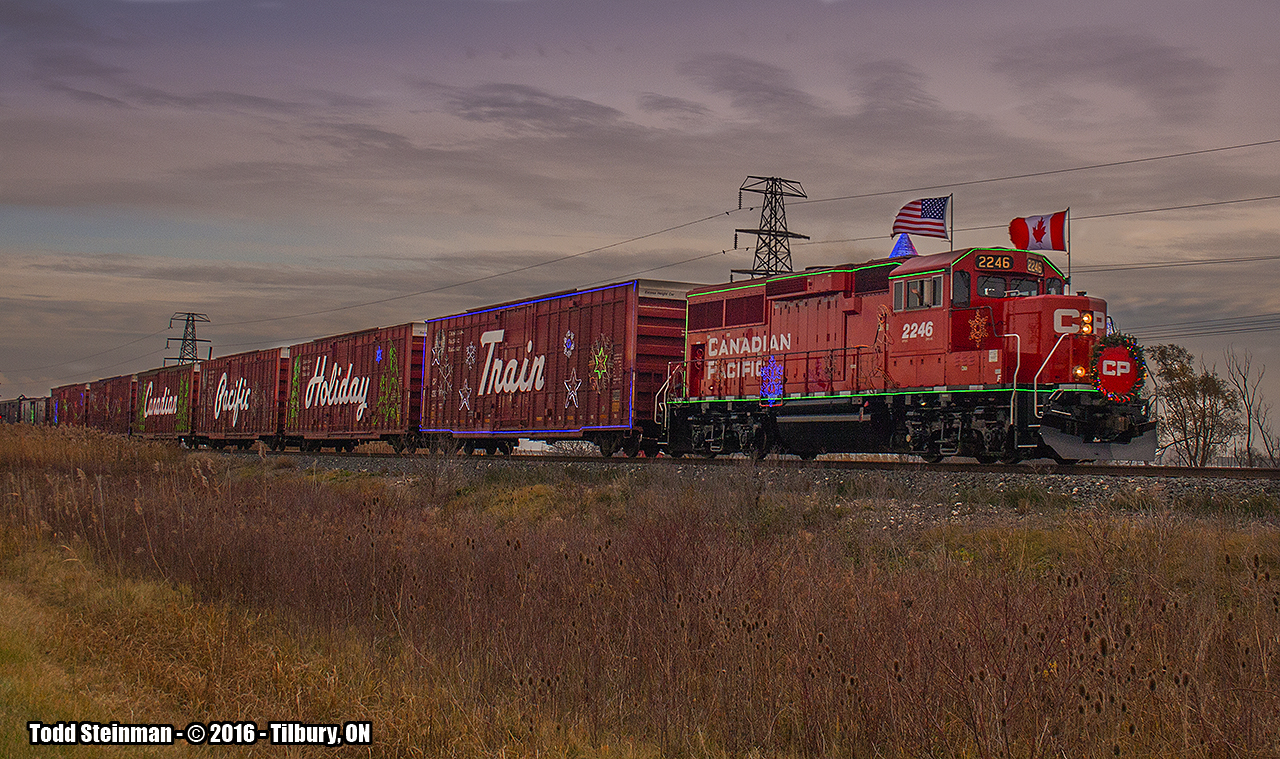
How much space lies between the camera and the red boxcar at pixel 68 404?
2406 inches

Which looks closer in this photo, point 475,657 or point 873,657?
point 873,657

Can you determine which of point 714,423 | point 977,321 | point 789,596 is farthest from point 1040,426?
point 789,596

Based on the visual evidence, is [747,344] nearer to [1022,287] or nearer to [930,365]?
[930,365]

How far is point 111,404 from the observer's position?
5722 cm

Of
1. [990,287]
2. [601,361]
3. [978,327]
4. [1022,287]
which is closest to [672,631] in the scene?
[978,327]

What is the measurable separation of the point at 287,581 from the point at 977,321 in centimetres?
1191

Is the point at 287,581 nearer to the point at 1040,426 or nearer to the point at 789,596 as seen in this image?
the point at 789,596

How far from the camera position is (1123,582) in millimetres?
8680

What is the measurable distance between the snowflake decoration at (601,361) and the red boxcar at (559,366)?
0.07ft

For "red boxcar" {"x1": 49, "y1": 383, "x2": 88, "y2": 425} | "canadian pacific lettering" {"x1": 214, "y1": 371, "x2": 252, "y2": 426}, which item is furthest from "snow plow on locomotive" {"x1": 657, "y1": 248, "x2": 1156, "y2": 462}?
"red boxcar" {"x1": 49, "y1": 383, "x2": 88, "y2": 425}

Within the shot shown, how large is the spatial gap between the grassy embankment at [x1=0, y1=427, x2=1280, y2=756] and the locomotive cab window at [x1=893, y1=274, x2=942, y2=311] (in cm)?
566

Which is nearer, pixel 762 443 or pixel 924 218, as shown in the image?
pixel 762 443

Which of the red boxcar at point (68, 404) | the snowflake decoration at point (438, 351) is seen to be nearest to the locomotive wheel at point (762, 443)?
the snowflake decoration at point (438, 351)

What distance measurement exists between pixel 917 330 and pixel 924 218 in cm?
726
